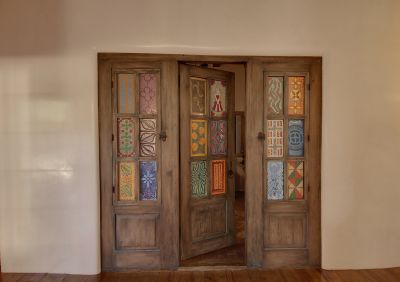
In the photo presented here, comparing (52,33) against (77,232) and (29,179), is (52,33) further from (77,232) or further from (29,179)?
(77,232)

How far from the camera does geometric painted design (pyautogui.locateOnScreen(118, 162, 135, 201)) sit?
3.50 metres


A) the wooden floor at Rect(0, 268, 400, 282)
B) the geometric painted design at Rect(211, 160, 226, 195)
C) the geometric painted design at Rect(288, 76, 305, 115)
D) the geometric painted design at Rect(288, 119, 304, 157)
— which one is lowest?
the wooden floor at Rect(0, 268, 400, 282)

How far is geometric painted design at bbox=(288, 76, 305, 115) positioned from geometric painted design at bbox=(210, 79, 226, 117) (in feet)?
2.99

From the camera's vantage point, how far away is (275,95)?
11.7 ft

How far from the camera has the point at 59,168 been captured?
11.1 feet

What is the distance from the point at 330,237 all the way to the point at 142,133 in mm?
2347

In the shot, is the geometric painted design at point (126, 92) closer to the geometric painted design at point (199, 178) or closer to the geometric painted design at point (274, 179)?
the geometric painted design at point (199, 178)

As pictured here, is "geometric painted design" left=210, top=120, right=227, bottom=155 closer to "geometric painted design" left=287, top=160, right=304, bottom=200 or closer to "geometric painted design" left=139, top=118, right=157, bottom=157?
"geometric painted design" left=139, top=118, right=157, bottom=157

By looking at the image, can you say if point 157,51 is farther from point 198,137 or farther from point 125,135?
point 198,137

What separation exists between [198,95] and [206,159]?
0.79 meters

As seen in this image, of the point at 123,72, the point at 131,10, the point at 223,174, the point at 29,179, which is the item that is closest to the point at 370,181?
the point at 223,174

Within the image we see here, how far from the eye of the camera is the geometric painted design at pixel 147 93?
349cm

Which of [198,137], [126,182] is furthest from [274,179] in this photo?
[126,182]

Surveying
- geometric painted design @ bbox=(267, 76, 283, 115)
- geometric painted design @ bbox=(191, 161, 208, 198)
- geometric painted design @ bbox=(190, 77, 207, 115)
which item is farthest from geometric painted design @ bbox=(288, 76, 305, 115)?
geometric painted design @ bbox=(191, 161, 208, 198)
